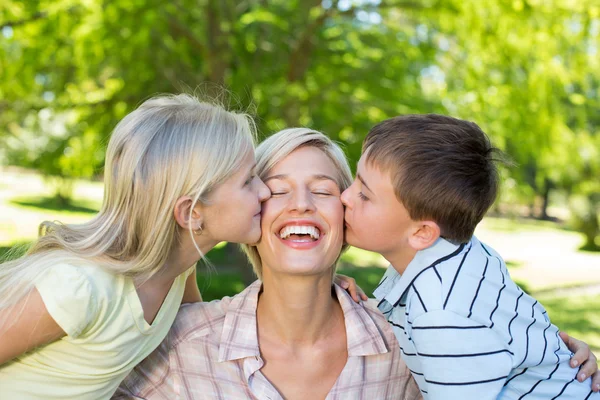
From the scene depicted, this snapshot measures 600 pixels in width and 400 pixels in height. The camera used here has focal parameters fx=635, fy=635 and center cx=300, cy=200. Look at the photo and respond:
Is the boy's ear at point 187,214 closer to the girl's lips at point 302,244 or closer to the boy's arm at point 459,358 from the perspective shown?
the girl's lips at point 302,244

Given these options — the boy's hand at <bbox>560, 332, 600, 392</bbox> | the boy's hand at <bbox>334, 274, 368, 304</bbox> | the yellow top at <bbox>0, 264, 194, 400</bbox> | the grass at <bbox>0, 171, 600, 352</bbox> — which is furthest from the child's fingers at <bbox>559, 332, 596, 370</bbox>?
the grass at <bbox>0, 171, 600, 352</bbox>

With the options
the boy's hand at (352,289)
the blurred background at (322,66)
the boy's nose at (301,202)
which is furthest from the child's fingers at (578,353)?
the blurred background at (322,66)

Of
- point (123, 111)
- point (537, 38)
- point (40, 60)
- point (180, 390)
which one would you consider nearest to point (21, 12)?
point (40, 60)

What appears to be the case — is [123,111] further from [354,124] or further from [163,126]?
[163,126]

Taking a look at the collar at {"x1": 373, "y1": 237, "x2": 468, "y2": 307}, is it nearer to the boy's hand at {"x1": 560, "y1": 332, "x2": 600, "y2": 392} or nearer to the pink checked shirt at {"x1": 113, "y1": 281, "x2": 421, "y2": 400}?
the pink checked shirt at {"x1": 113, "y1": 281, "x2": 421, "y2": 400}

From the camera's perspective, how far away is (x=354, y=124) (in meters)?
7.70

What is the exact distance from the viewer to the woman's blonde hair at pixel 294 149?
2.76m

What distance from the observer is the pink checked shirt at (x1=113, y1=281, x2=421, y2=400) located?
2.61 metres

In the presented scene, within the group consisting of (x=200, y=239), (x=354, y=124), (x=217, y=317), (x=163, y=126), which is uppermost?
(x=163, y=126)

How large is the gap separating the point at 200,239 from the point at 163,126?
511 millimetres

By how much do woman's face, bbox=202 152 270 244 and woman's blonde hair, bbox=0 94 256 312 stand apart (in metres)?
0.05

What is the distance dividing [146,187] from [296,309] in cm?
81

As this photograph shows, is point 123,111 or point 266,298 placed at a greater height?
point 266,298

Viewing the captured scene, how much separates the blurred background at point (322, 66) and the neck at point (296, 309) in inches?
135
